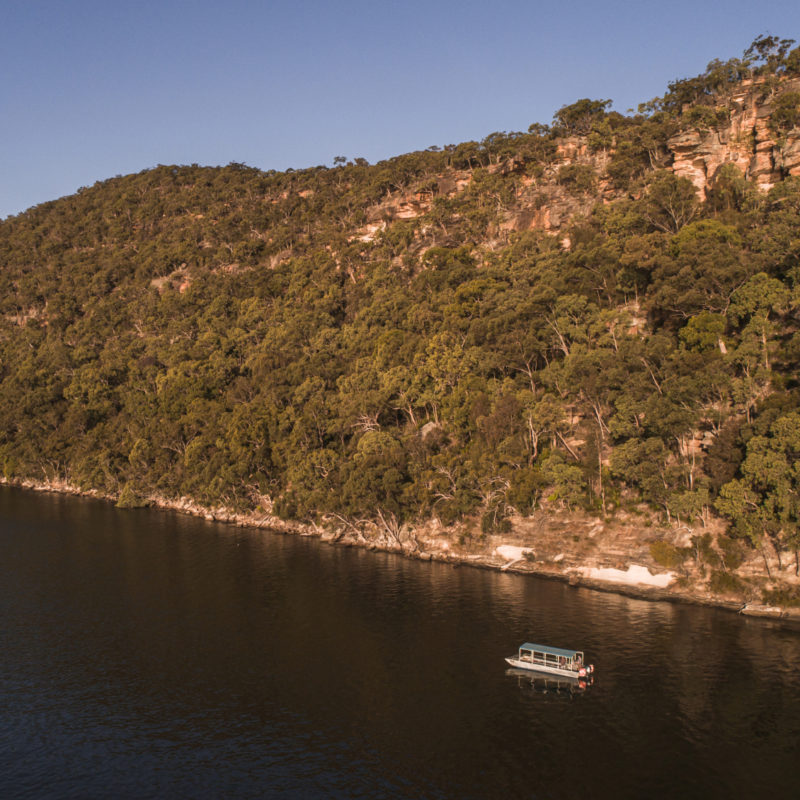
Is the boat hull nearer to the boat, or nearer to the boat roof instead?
the boat

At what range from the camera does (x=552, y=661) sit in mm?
43250

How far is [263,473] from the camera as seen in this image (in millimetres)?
89438

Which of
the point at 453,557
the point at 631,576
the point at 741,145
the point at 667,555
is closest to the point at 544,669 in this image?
the point at 631,576

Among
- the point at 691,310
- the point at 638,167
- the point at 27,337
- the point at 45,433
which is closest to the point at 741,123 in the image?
the point at 638,167

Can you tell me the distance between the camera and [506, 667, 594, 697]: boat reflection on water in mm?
42250

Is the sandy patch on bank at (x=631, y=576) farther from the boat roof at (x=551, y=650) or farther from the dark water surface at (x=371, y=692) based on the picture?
the boat roof at (x=551, y=650)

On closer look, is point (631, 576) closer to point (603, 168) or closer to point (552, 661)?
point (552, 661)

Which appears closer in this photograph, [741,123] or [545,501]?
[545,501]

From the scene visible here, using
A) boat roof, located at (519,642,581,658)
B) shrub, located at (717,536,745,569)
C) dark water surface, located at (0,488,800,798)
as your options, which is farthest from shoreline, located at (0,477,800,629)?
boat roof, located at (519,642,581,658)

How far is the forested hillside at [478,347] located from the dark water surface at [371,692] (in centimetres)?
1425

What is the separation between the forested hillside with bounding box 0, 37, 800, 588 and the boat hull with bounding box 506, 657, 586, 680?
23.7 meters

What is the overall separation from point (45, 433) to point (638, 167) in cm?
12751

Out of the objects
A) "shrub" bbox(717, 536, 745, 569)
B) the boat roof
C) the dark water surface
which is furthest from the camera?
"shrub" bbox(717, 536, 745, 569)

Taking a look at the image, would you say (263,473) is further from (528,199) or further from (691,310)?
(528,199)
